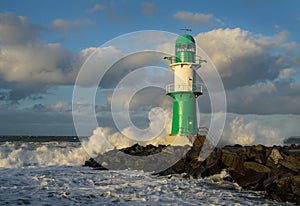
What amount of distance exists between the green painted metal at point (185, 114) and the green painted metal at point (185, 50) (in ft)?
6.14

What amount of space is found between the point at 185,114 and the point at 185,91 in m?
1.15

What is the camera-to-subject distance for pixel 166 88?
18.8m

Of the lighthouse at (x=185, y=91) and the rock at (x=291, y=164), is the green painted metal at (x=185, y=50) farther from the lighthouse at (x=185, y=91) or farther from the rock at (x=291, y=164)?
the rock at (x=291, y=164)

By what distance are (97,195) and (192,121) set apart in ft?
36.4

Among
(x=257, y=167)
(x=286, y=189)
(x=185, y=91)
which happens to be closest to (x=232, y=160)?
(x=257, y=167)

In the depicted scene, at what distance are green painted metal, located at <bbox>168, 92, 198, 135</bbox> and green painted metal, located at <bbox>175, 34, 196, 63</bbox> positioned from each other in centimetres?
187

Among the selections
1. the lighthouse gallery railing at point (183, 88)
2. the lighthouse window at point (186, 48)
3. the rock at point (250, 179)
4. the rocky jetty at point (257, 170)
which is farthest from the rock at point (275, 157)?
the lighthouse window at point (186, 48)

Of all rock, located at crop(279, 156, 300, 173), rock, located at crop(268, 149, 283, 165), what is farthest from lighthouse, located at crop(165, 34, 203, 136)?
rock, located at crop(279, 156, 300, 173)

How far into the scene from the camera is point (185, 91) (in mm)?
18047

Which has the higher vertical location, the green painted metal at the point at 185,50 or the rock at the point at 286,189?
the green painted metal at the point at 185,50

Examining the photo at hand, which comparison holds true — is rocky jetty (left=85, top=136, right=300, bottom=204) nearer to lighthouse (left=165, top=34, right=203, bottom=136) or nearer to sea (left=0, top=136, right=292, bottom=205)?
sea (left=0, top=136, right=292, bottom=205)

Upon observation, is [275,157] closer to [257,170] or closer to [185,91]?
[257,170]

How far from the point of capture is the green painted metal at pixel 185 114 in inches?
715

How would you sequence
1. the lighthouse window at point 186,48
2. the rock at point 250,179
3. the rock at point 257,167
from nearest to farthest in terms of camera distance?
the rock at point 250,179, the rock at point 257,167, the lighthouse window at point 186,48
